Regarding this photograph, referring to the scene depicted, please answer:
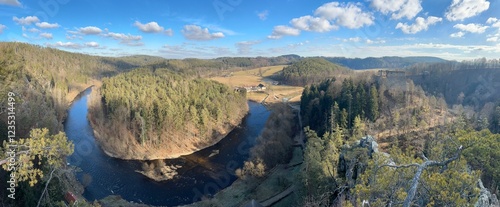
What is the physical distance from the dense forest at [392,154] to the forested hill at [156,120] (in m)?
17.6

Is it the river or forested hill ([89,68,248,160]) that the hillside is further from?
forested hill ([89,68,248,160])

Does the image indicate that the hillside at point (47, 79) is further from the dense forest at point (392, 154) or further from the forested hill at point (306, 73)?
the forested hill at point (306, 73)

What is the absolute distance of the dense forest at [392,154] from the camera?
585 centimetres

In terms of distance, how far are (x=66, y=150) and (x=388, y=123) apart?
40629 mm

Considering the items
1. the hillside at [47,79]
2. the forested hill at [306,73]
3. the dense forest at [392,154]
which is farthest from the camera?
the forested hill at [306,73]

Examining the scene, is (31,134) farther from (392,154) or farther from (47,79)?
(47,79)

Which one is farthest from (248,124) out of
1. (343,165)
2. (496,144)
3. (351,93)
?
(496,144)

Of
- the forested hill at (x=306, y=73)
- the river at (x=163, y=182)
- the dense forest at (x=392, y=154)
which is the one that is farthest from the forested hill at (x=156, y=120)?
the forested hill at (x=306, y=73)

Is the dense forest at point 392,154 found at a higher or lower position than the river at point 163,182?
higher

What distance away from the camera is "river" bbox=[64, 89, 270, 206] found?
29.6m

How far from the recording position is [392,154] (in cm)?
946

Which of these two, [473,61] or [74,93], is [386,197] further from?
[473,61]

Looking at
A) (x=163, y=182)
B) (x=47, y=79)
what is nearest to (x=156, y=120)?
(x=163, y=182)

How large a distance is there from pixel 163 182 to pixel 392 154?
28.6 metres
